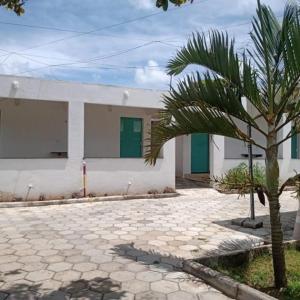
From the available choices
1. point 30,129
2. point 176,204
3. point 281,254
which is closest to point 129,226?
point 176,204

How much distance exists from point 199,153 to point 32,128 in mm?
6930

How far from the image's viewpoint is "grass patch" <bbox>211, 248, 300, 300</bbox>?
449cm

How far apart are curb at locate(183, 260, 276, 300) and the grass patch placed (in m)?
0.27

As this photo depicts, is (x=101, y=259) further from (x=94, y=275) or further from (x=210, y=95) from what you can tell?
(x=210, y=95)

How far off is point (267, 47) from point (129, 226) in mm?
4949

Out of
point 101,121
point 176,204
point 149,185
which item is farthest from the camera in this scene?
point 101,121

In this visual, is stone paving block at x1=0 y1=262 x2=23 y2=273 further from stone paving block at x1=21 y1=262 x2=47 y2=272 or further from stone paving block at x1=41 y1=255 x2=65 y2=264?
stone paving block at x1=41 y1=255 x2=65 y2=264

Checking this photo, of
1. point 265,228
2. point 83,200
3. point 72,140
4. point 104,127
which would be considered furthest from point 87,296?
point 104,127

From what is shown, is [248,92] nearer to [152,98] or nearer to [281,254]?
[281,254]

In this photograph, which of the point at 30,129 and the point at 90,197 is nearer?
the point at 90,197

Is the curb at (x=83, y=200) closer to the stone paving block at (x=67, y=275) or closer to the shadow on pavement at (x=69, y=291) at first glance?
the stone paving block at (x=67, y=275)

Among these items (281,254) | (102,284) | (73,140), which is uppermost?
(73,140)

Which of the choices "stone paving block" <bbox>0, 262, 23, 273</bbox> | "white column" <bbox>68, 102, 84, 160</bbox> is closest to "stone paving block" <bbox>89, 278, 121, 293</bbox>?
"stone paving block" <bbox>0, 262, 23, 273</bbox>

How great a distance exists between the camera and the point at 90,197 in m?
12.1
